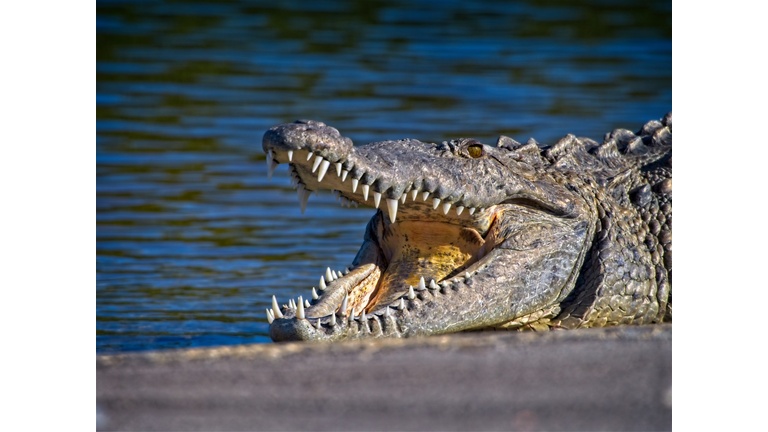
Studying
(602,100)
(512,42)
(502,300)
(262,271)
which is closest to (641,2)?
(512,42)

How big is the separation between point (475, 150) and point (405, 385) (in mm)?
1693

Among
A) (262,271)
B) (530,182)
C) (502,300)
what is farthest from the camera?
(262,271)

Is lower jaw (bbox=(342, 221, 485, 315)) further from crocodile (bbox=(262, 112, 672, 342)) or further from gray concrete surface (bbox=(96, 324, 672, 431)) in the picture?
gray concrete surface (bbox=(96, 324, 672, 431))

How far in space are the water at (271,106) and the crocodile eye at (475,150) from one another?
1436 millimetres

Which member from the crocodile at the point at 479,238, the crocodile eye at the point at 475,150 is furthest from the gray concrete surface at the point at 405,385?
the crocodile eye at the point at 475,150

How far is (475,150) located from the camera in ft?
11.2

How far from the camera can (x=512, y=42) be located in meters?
15.0

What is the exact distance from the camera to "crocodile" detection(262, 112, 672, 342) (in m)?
3.02

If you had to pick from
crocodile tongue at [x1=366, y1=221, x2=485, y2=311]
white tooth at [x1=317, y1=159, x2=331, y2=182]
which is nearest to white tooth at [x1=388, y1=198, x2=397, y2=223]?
white tooth at [x1=317, y1=159, x2=331, y2=182]

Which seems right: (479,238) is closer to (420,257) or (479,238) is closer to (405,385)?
(420,257)

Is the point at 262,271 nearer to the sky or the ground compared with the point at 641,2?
nearer to the ground

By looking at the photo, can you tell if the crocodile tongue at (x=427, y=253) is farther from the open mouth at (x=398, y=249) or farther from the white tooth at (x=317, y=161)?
the white tooth at (x=317, y=161)
